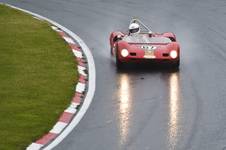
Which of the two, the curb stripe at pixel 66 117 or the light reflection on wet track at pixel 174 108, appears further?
the curb stripe at pixel 66 117

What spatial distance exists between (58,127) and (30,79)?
380 centimetres

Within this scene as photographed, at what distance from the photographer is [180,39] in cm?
2575

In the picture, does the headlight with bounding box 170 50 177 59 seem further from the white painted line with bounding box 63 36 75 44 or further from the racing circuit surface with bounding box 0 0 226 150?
the white painted line with bounding box 63 36 75 44

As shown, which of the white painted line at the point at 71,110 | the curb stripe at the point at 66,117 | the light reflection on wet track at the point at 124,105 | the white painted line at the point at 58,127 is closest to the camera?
the white painted line at the point at 58,127

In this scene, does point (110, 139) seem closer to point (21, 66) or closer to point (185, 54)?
point (21, 66)

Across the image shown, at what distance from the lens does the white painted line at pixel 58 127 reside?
53.3 feet

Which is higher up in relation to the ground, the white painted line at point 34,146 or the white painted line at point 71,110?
the white painted line at point 34,146

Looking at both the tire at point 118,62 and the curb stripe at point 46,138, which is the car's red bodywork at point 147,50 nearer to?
the tire at point 118,62

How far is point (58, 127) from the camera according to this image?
650 inches

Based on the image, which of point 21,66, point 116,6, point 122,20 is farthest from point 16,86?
point 116,6

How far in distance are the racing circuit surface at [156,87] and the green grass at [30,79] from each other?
79 centimetres

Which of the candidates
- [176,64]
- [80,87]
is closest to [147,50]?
[176,64]

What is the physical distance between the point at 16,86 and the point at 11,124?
3036 millimetres

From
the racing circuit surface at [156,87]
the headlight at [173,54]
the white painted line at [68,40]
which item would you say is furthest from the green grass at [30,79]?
the headlight at [173,54]
